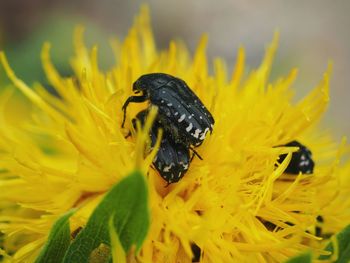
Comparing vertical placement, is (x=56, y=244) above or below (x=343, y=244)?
below

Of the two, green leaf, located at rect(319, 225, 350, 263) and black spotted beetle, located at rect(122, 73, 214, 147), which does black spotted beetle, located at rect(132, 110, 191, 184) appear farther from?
green leaf, located at rect(319, 225, 350, 263)

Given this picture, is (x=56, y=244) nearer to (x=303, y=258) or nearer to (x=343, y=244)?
(x=303, y=258)

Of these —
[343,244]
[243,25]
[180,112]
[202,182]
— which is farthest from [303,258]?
[243,25]

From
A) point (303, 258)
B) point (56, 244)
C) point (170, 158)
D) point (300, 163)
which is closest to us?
point (303, 258)

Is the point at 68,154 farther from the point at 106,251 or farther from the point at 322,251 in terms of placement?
the point at 322,251

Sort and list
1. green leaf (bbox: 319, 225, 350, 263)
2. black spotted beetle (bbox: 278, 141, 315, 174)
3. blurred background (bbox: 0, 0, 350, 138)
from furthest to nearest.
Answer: blurred background (bbox: 0, 0, 350, 138) < black spotted beetle (bbox: 278, 141, 315, 174) < green leaf (bbox: 319, 225, 350, 263)

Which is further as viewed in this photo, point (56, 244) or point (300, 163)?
point (300, 163)

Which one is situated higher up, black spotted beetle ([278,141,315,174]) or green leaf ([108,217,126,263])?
black spotted beetle ([278,141,315,174])

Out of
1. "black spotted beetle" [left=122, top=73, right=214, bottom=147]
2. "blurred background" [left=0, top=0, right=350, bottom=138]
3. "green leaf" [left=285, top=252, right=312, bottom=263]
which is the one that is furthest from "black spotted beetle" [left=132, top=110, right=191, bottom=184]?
"blurred background" [left=0, top=0, right=350, bottom=138]
